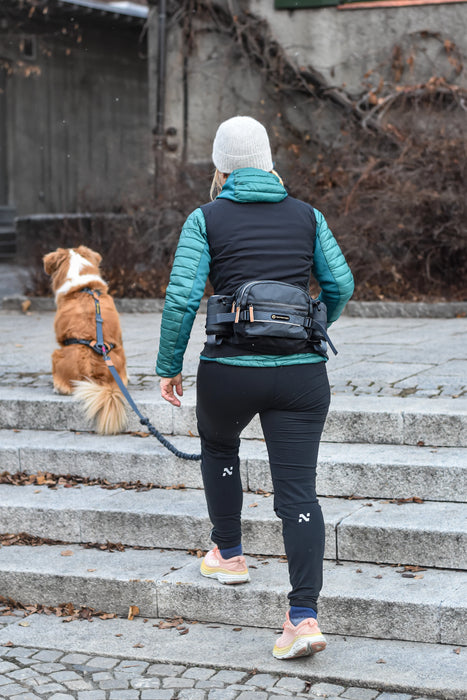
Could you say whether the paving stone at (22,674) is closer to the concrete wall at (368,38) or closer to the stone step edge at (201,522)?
the stone step edge at (201,522)

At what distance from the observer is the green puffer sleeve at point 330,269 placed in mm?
3619

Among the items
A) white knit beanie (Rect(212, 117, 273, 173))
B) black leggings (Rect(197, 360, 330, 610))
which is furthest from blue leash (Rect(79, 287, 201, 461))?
white knit beanie (Rect(212, 117, 273, 173))

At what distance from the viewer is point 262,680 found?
350 cm

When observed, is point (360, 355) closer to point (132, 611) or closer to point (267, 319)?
point (132, 611)

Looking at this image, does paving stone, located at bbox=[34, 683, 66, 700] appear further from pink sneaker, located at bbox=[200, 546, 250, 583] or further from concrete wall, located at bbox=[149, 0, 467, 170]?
concrete wall, located at bbox=[149, 0, 467, 170]

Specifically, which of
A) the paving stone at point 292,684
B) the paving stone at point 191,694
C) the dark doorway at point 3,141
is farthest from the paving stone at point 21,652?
the dark doorway at point 3,141

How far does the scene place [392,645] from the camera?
148 inches

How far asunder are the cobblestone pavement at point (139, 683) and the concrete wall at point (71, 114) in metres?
15.3

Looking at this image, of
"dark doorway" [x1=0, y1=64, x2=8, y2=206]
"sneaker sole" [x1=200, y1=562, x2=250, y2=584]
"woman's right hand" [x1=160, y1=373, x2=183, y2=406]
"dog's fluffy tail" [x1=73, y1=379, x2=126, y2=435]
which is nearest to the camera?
"woman's right hand" [x1=160, y1=373, x2=183, y2=406]

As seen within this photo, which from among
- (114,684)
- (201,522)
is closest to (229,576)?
(201,522)

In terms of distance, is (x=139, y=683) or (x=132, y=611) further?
(x=132, y=611)

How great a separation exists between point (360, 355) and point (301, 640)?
3.98 meters

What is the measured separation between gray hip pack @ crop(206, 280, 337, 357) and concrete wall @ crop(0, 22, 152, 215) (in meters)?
15.3

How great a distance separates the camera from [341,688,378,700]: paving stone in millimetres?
3348
